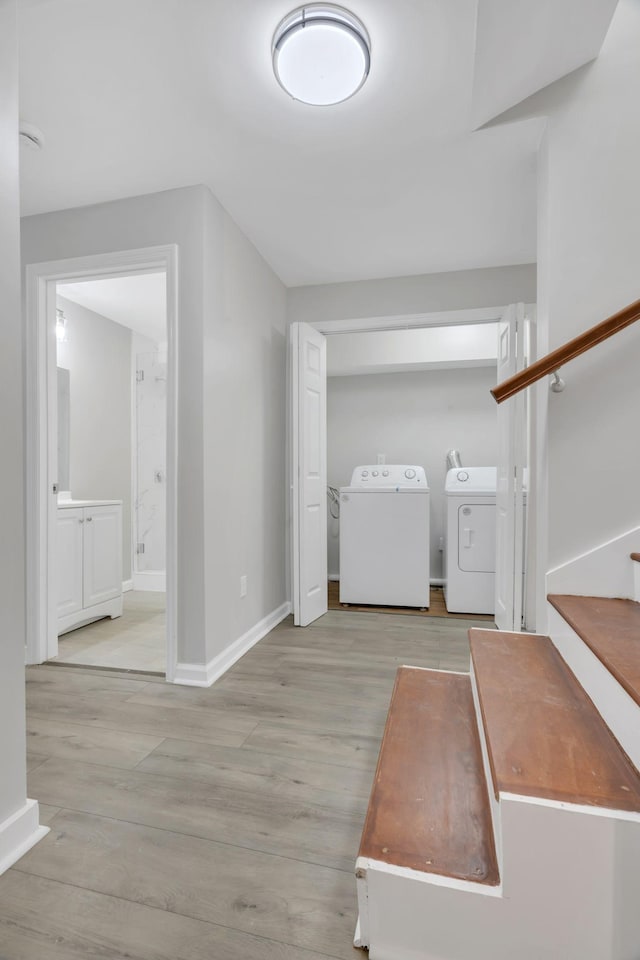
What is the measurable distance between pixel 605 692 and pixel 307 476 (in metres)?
2.33

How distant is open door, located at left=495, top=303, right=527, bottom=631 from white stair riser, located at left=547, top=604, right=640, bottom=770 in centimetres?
124

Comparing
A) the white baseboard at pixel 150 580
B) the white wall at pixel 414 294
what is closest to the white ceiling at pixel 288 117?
the white wall at pixel 414 294

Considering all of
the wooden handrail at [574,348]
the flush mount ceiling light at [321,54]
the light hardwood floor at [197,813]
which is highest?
the flush mount ceiling light at [321,54]

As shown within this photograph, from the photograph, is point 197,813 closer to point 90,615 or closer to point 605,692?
point 605,692

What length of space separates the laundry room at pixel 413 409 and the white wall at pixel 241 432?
104 cm

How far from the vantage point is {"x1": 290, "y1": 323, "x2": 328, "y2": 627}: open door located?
10.5 ft

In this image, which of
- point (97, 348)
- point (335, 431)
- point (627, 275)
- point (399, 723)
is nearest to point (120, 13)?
point (627, 275)

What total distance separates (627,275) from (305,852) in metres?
2.05

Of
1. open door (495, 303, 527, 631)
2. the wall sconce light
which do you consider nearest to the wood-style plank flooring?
open door (495, 303, 527, 631)

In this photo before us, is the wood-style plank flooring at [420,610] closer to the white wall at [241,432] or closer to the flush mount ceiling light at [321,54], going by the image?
the white wall at [241,432]

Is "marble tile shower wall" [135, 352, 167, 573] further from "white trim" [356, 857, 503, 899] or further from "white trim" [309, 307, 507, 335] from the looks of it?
"white trim" [356, 857, 503, 899]

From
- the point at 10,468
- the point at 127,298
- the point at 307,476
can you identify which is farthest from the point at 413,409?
the point at 10,468

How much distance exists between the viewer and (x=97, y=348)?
4.11 metres

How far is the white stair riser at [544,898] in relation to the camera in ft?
2.83
